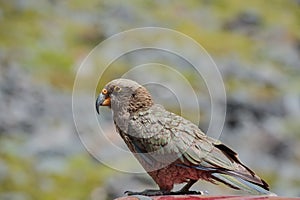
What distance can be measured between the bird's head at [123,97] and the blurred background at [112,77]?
15.0ft

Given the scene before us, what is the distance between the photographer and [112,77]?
8.51 meters

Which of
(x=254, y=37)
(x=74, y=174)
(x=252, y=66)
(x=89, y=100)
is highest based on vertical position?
(x=254, y=37)

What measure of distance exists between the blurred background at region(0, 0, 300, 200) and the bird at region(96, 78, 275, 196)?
4543mm

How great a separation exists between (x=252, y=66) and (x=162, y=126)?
716cm

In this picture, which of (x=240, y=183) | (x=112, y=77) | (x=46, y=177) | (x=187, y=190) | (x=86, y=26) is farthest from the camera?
(x=86, y=26)

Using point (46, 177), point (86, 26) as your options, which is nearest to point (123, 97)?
point (46, 177)

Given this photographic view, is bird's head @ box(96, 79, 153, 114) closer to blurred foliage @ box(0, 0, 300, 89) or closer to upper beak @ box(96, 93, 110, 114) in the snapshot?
upper beak @ box(96, 93, 110, 114)

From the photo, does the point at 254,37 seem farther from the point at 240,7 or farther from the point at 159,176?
the point at 159,176

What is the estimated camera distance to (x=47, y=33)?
9828 mm

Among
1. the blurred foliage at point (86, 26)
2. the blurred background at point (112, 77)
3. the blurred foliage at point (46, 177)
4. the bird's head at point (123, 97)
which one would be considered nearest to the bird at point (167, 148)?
the bird's head at point (123, 97)

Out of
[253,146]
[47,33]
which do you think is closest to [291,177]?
[253,146]

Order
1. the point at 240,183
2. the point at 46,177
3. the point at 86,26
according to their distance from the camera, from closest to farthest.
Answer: the point at 240,183 → the point at 46,177 → the point at 86,26

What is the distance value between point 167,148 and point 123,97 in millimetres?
228

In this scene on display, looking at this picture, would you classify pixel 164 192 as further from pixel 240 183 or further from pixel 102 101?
pixel 102 101
